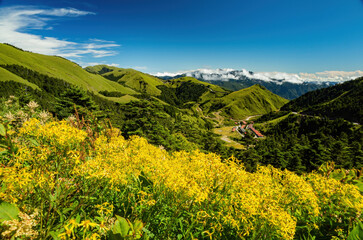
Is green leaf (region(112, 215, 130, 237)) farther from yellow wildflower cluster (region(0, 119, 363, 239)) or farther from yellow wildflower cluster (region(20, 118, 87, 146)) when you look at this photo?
yellow wildflower cluster (region(20, 118, 87, 146))

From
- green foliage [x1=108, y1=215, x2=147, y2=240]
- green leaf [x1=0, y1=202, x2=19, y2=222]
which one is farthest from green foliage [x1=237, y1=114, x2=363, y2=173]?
green leaf [x1=0, y1=202, x2=19, y2=222]

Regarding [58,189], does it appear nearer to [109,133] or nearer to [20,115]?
[109,133]

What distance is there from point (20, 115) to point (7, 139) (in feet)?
22.7

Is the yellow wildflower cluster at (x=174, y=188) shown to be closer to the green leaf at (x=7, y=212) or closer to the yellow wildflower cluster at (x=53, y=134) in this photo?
the yellow wildflower cluster at (x=53, y=134)

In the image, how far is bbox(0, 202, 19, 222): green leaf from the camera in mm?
1977

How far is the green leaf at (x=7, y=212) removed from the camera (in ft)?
6.48

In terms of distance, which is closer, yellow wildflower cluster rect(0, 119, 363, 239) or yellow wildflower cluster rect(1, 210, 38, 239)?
yellow wildflower cluster rect(1, 210, 38, 239)

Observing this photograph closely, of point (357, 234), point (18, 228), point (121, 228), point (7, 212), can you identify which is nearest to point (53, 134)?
point (7, 212)

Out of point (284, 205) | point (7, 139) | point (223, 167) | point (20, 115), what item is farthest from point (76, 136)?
point (20, 115)

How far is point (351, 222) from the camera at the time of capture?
357cm

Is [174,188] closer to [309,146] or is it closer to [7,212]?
[7,212]

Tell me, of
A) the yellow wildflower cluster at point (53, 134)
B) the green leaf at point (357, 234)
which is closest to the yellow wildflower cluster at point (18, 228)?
the yellow wildflower cluster at point (53, 134)

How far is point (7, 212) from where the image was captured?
6.64 feet

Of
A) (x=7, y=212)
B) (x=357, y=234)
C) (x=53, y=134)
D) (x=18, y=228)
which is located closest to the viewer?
(x=18, y=228)
